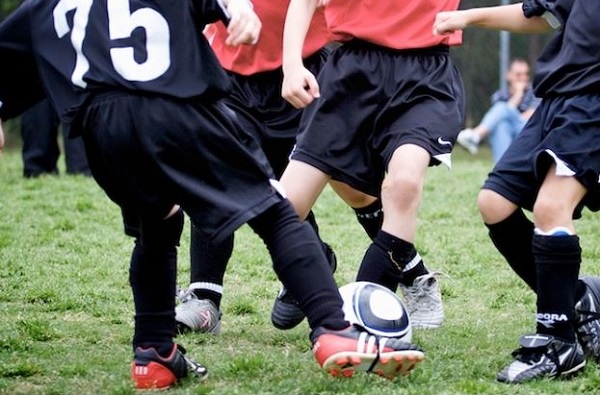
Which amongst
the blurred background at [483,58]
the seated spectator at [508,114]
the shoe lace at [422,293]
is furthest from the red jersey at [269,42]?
the blurred background at [483,58]

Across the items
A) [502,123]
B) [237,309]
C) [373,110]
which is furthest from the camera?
[502,123]

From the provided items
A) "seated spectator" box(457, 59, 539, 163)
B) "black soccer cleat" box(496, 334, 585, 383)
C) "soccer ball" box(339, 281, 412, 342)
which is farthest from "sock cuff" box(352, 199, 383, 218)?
"seated spectator" box(457, 59, 539, 163)

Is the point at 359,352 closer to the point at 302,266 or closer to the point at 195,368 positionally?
the point at 302,266

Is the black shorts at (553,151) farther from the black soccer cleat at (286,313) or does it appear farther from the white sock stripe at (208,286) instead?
the white sock stripe at (208,286)

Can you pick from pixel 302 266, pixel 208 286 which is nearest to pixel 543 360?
pixel 302 266

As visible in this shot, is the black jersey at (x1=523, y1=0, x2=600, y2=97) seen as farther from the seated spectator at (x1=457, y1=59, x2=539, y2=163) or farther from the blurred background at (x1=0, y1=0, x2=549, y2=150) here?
the blurred background at (x1=0, y1=0, x2=549, y2=150)

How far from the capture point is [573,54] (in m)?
4.16

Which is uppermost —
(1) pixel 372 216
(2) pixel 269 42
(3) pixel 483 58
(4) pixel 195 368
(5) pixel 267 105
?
(2) pixel 269 42

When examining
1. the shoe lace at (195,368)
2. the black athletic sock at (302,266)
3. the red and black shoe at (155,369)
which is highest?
the black athletic sock at (302,266)

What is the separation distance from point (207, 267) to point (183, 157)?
145 centimetres

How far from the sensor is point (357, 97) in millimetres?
4625

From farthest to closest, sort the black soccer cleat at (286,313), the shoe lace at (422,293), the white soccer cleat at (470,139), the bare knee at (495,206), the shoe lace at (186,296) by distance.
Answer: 1. the white soccer cleat at (470,139)
2. the shoe lace at (422,293)
3. the shoe lace at (186,296)
4. the black soccer cleat at (286,313)
5. the bare knee at (495,206)

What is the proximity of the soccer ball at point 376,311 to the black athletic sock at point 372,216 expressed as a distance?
3.14 ft

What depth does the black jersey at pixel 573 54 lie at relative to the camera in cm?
413
